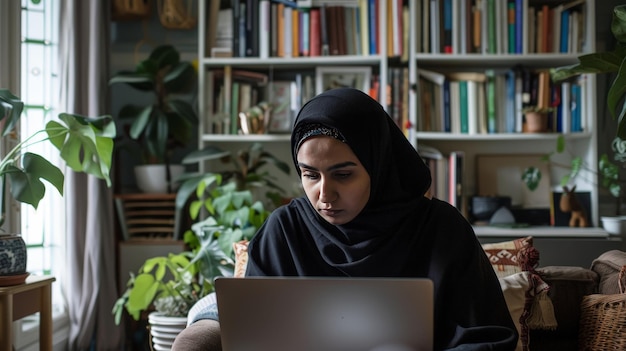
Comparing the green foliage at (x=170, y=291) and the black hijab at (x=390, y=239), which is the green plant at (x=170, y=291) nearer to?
the green foliage at (x=170, y=291)

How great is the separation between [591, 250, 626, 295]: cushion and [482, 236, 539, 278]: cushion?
0.19 m

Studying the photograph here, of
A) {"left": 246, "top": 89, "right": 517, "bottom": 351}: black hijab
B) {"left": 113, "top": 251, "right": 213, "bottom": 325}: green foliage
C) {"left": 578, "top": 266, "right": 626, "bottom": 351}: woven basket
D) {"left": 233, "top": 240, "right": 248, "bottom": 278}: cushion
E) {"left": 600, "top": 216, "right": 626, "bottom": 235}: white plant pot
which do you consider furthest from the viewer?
{"left": 600, "top": 216, "right": 626, "bottom": 235}: white plant pot

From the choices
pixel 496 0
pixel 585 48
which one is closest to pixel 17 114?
pixel 496 0

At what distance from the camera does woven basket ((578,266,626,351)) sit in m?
1.54

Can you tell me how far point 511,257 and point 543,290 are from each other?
14cm

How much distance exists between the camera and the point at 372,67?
339 centimetres

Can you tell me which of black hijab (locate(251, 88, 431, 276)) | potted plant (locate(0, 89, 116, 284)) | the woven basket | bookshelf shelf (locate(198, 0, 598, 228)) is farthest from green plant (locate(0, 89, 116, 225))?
the woven basket

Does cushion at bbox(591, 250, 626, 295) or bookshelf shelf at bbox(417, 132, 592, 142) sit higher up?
bookshelf shelf at bbox(417, 132, 592, 142)

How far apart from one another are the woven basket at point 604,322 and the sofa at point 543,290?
0.25ft

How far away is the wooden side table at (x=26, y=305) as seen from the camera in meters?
1.88

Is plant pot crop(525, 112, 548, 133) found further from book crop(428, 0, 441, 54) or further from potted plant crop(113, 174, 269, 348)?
potted plant crop(113, 174, 269, 348)

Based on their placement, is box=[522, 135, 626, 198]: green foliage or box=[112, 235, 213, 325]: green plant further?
box=[522, 135, 626, 198]: green foliage

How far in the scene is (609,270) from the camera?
1.83 meters

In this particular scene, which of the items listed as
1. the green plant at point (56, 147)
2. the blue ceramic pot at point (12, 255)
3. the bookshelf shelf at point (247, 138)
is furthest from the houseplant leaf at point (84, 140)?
the bookshelf shelf at point (247, 138)
